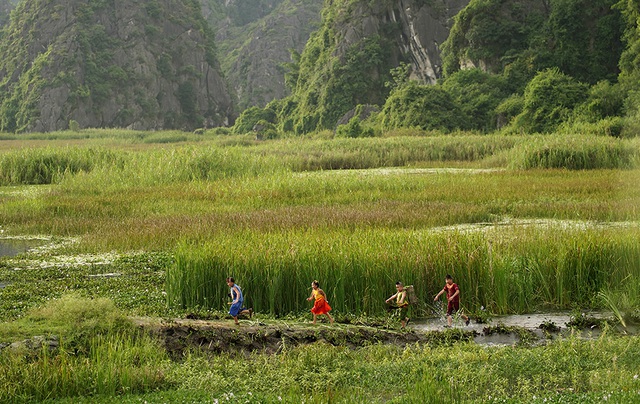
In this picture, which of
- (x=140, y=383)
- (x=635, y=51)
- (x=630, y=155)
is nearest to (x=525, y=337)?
(x=140, y=383)

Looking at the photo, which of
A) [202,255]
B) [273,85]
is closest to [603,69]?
[202,255]

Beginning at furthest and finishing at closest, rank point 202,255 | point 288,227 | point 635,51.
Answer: point 635,51
point 288,227
point 202,255

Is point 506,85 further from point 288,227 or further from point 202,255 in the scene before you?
point 202,255

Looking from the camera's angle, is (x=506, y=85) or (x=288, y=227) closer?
(x=288, y=227)

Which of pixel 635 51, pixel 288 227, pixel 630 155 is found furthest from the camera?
pixel 635 51

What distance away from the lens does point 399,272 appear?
13.3 meters

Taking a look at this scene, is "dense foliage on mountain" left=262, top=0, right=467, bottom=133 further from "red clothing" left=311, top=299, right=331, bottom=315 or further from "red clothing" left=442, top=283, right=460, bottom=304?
"red clothing" left=311, top=299, right=331, bottom=315

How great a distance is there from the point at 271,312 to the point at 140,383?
3.72 metres

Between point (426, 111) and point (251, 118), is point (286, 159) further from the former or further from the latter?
point (251, 118)

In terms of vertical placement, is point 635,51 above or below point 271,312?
above

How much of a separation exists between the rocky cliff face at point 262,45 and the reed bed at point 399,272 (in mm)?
119508

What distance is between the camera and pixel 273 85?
145 metres

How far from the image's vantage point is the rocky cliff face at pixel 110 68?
101562 mm

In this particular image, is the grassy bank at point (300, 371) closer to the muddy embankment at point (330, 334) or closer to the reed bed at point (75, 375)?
the reed bed at point (75, 375)
